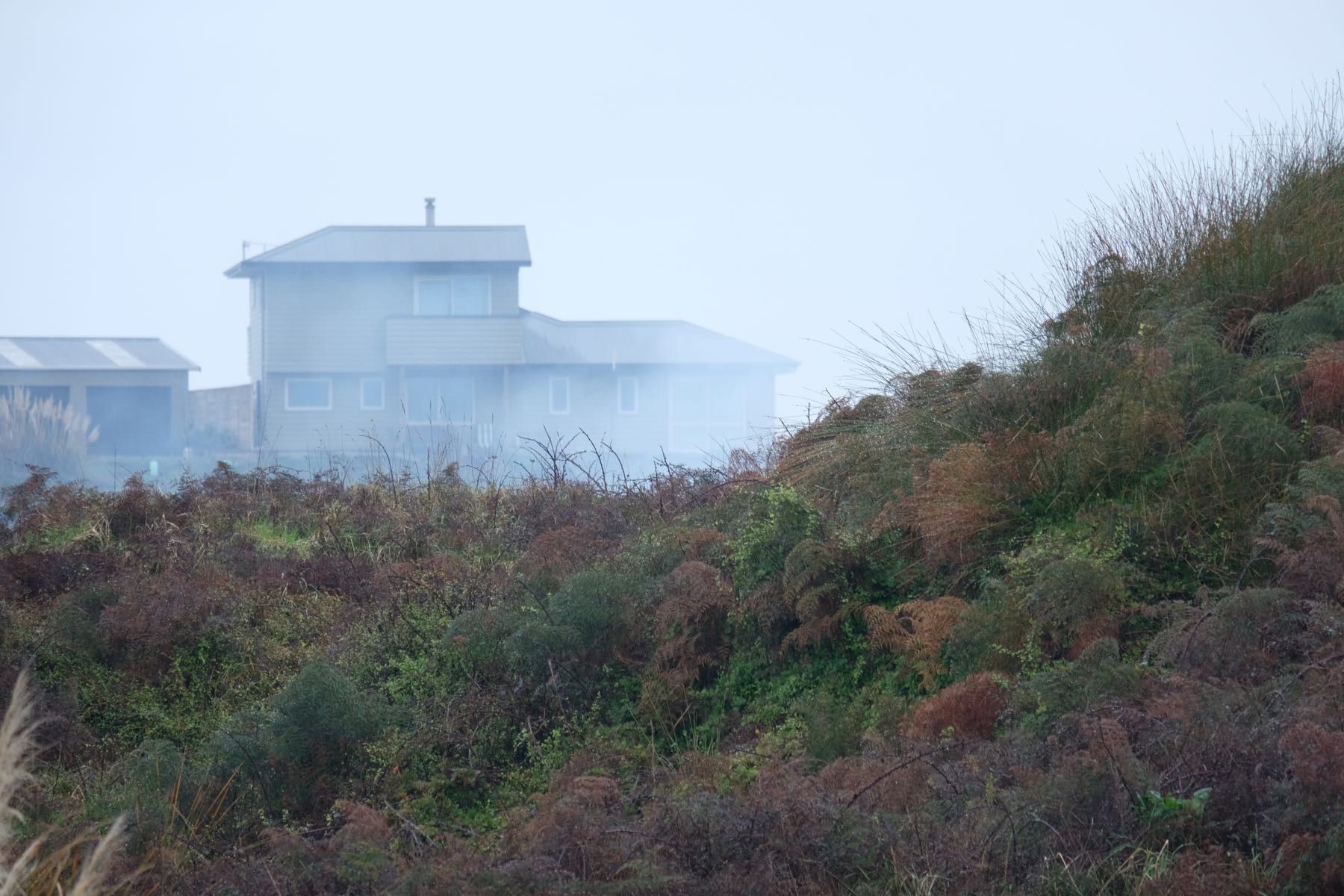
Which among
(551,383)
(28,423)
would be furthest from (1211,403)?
(551,383)

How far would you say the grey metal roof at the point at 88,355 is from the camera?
32.4 meters

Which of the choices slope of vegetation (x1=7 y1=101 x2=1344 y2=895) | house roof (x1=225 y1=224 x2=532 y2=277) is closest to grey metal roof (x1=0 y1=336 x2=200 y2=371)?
house roof (x1=225 y1=224 x2=532 y2=277)

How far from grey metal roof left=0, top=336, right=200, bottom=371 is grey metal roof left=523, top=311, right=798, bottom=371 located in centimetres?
984

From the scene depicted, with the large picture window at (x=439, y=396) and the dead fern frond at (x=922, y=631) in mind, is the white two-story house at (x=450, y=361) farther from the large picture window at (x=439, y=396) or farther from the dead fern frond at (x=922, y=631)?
the dead fern frond at (x=922, y=631)

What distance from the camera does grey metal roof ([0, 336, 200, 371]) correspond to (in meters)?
32.4

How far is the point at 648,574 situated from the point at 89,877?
4.57 meters

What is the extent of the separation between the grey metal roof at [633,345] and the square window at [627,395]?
496mm

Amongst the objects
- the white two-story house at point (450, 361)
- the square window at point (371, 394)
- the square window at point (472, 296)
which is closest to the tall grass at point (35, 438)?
the white two-story house at point (450, 361)

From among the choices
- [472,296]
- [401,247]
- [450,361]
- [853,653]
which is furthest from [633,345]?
[853,653]

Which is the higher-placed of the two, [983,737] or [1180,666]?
[1180,666]

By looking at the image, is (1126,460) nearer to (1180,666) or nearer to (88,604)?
(1180,666)

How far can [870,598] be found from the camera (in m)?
6.00

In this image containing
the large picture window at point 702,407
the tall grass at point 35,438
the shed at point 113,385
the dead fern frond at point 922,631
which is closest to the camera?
the dead fern frond at point 922,631

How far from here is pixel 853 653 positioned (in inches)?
232
